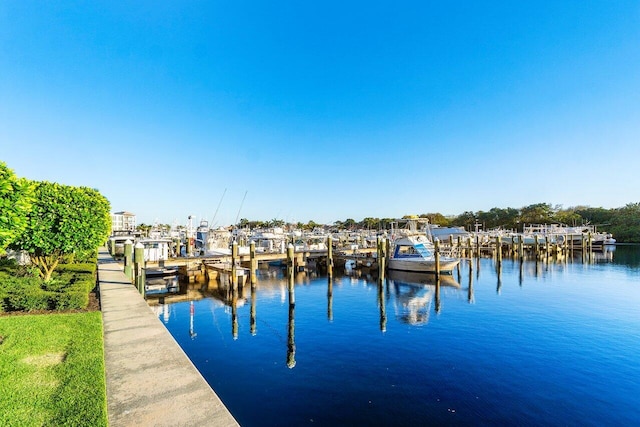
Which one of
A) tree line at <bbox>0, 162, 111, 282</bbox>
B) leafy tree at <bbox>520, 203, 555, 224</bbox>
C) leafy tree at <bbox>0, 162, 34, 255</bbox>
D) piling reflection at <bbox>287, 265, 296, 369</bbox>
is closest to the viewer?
leafy tree at <bbox>0, 162, 34, 255</bbox>

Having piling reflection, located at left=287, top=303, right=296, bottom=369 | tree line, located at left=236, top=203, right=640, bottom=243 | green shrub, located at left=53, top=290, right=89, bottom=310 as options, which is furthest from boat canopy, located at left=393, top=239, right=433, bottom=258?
tree line, located at left=236, top=203, right=640, bottom=243

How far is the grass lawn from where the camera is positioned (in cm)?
468

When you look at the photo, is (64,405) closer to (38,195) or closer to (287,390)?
(287,390)

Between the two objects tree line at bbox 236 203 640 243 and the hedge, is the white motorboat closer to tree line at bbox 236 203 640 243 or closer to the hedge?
the hedge

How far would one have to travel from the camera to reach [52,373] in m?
6.05

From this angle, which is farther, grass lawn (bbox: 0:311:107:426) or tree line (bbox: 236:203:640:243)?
tree line (bbox: 236:203:640:243)

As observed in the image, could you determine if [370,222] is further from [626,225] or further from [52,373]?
[52,373]

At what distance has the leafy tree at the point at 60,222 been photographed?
1302cm

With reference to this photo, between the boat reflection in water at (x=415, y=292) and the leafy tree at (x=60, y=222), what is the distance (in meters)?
16.1

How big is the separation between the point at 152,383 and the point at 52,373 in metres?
1.84

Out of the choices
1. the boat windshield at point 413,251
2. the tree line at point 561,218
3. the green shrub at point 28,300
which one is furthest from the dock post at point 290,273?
the tree line at point 561,218

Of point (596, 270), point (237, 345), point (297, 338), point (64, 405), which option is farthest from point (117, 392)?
point (596, 270)

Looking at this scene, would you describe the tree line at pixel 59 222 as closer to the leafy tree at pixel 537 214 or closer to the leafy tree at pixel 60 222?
the leafy tree at pixel 60 222

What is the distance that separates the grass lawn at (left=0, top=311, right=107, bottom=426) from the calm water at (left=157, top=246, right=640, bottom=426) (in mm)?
4178
